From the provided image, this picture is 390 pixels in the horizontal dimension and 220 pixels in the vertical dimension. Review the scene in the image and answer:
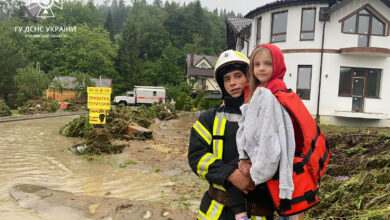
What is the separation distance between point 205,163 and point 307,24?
17.2 meters

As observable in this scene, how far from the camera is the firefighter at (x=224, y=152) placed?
187 cm

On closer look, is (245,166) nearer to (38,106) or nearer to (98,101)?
(98,101)

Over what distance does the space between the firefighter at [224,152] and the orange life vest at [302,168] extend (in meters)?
0.16

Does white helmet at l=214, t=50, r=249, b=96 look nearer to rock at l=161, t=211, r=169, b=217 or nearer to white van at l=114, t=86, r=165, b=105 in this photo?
rock at l=161, t=211, r=169, b=217

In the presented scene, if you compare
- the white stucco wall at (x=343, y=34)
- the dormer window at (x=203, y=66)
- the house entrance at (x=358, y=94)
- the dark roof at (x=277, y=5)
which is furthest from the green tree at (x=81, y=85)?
the house entrance at (x=358, y=94)

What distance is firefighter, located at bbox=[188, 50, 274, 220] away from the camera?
1870 millimetres

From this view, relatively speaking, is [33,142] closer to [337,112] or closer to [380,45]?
[337,112]

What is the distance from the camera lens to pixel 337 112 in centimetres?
1622

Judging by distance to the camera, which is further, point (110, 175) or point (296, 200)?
point (110, 175)

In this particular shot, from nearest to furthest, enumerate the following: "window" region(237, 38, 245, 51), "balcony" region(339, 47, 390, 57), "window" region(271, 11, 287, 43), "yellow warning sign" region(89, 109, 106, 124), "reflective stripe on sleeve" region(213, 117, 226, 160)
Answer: "reflective stripe on sleeve" region(213, 117, 226, 160), "yellow warning sign" region(89, 109, 106, 124), "balcony" region(339, 47, 390, 57), "window" region(271, 11, 287, 43), "window" region(237, 38, 245, 51)

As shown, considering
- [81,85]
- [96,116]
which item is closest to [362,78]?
[96,116]

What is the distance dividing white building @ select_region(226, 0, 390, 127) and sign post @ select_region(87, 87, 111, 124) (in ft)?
37.3

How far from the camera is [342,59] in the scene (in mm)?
16469

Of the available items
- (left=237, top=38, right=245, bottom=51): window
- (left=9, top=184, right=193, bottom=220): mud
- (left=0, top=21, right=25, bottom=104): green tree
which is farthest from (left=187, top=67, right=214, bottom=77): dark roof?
(left=9, top=184, right=193, bottom=220): mud
